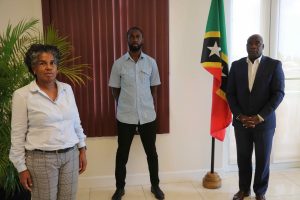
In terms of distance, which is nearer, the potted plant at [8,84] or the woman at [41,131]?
the woman at [41,131]

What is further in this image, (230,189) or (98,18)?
(230,189)

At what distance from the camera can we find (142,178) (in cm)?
340

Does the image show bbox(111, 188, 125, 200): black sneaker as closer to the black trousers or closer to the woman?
the black trousers

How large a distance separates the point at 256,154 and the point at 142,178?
125cm

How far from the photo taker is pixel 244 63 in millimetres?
2785

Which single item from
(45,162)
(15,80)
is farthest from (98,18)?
(45,162)

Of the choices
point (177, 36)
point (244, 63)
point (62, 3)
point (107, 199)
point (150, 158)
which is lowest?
point (107, 199)

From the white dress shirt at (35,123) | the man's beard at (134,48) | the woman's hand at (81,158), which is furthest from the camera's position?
the man's beard at (134,48)

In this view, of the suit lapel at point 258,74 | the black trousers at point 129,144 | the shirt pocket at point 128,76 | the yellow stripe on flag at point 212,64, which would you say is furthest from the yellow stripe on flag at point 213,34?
the black trousers at point 129,144

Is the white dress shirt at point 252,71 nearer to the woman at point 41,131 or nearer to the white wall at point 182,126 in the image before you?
the white wall at point 182,126

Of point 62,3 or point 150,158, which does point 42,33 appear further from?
point 150,158

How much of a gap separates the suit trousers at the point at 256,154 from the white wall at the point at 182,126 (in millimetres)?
619

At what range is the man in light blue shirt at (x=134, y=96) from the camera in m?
2.88

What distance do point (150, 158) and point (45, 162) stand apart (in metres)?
1.45
